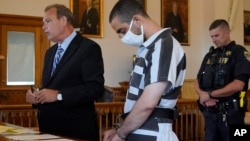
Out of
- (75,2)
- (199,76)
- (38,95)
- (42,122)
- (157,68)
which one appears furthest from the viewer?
(75,2)

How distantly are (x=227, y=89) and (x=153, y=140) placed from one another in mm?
1961

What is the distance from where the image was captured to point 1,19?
8078 mm

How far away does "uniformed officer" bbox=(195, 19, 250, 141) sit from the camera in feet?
13.0

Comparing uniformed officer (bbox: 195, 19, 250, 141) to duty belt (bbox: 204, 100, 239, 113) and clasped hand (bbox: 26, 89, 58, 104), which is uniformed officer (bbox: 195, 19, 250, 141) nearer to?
duty belt (bbox: 204, 100, 239, 113)

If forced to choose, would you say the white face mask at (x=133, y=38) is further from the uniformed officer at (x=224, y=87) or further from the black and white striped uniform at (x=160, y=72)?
the uniformed officer at (x=224, y=87)

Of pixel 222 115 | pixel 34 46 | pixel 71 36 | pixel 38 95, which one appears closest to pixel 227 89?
pixel 222 115

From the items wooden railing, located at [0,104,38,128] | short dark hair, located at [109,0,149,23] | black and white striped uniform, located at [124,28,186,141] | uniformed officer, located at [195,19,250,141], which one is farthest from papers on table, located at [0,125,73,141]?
wooden railing, located at [0,104,38,128]

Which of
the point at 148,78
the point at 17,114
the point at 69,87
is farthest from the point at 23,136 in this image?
the point at 17,114

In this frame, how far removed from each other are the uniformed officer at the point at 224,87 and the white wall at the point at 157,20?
16.9 ft

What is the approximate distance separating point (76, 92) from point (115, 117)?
110 inches

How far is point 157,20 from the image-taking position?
32.7 ft

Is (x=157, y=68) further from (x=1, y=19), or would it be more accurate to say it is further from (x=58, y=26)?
(x=1, y=19)

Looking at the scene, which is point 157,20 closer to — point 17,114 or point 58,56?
point 17,114

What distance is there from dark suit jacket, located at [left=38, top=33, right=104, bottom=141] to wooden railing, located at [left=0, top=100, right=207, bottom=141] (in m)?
2.17
